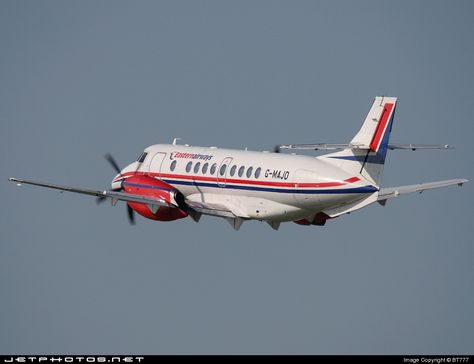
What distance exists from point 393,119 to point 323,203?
413 cm

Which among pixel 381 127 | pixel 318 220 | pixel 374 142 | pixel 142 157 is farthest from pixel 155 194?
pixel 381 127

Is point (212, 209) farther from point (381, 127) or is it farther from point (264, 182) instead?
point (381, 127)

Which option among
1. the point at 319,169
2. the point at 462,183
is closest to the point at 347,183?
the point at 319,169

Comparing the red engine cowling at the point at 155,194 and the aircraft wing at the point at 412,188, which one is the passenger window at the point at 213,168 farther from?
the aircraft wing at the point at 412,188

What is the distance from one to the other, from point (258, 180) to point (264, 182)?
0.35 m

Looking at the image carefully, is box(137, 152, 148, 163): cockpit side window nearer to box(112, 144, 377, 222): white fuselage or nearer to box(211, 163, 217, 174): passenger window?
box(112, 144, 377, 222): white fuselage

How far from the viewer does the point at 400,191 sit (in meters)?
68.9

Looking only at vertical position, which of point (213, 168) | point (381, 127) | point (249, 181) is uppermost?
point (213, 168)

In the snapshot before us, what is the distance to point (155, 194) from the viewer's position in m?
70.3

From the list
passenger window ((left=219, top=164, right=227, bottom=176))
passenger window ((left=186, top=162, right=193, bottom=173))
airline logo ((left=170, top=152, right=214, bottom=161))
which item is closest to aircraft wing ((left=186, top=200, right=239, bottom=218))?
passenger window ((left=219, top=164, right=227, bottom=176))

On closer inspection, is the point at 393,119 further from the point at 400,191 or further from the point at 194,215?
the point at 194,215

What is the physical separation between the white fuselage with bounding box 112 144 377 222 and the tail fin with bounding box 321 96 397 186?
1.26 ft

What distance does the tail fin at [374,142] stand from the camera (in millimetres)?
65938

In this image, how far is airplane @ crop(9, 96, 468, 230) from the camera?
2601 inches
